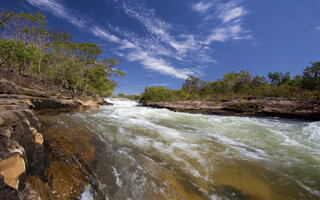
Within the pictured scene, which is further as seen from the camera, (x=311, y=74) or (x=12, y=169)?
(x=311, y=74)

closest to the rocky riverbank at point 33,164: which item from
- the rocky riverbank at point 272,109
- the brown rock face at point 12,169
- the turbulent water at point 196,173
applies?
the brown rock face at point 12,169

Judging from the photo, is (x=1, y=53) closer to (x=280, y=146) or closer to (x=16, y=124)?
(x=16, y=124)

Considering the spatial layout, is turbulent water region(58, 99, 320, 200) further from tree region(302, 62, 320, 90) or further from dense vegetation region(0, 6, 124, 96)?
tree region(302, 62, 320, 90)

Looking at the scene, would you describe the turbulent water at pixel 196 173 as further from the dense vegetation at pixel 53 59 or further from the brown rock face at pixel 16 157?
the dense vegetation at pixel 53 59

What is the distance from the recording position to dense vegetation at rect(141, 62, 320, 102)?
11962 millimetres

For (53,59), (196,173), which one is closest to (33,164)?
(196,173)

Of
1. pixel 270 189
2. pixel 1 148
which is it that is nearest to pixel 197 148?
pixel 270 189

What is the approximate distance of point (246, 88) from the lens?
20.4m

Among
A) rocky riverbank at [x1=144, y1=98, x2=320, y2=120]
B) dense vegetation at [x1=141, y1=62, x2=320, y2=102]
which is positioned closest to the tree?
dense vegetation at [x1=141, y1=62, x2=320, y2=102]

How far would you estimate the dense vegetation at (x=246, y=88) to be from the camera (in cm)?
1196

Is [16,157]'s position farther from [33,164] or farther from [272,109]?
[272,109]

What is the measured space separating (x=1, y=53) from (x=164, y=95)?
22953 mm

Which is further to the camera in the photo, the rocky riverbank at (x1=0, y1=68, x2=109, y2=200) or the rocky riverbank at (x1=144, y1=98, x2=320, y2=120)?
the rocky riverbank at (x1=144, y1=98, x2=320, y2=120)

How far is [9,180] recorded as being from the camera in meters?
0.77
